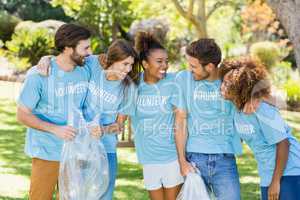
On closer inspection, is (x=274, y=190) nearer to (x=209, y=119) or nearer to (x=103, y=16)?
(x=209, y=119)

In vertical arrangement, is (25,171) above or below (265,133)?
below

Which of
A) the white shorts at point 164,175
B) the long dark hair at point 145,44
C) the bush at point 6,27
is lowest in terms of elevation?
the white shorts at point 164,175

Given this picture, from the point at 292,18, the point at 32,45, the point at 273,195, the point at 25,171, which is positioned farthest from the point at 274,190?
the point at 32,45

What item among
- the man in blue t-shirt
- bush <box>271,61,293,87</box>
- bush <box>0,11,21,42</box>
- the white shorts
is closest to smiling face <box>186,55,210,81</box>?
the man in blue t-shirt

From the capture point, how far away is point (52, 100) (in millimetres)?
4320

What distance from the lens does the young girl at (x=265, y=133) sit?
3.95 meters

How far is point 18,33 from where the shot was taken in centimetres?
1672

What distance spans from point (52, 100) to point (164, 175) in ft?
2.92

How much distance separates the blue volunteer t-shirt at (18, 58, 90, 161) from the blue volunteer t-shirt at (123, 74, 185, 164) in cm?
39

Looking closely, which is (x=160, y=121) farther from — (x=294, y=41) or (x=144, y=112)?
(x=294, y=41)

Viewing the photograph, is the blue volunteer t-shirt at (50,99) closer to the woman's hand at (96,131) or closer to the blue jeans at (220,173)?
the woman's hand at (96,131)

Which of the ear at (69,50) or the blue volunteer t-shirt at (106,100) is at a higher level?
the ear at (69,50)

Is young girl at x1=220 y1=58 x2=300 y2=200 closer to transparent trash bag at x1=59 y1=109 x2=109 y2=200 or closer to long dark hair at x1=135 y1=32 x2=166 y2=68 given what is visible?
long dark hair at x1=135 y1=32 x2=166 y2=68

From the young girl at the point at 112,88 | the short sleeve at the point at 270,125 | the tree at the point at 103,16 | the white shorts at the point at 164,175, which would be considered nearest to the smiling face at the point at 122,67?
the young girl at the point at 112,88
